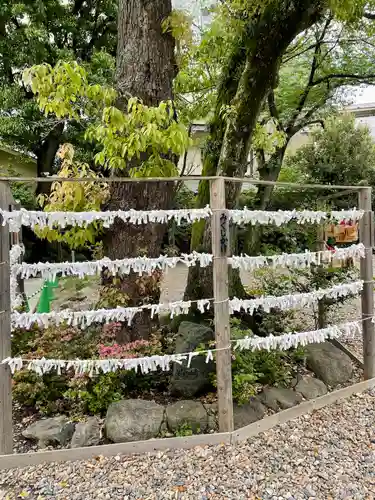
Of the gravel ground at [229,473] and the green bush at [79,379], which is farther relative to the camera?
the green bush at [79,379]

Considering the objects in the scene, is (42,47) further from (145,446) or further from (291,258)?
(145,446)

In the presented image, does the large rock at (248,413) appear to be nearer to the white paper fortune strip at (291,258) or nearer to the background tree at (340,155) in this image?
the white paper fortune strip at (291,258)

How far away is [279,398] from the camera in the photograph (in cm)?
293

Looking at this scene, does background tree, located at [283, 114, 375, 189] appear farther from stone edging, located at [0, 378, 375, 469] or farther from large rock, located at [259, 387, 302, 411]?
stone edging, located at [0, 378, 375, 469]

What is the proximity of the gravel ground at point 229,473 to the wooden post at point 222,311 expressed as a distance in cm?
23

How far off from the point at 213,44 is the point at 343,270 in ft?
9.91

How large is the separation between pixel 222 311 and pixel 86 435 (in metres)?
1.14

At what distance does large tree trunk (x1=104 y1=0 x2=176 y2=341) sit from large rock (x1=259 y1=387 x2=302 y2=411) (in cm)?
115

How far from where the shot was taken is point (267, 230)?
9.58 m

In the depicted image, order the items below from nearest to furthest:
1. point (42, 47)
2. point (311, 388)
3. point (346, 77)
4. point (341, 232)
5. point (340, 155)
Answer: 1. point (311, 388)
2. point (341, 232)
3. point (42, 47)
4. point (346, 77)
5. point (340, 155)

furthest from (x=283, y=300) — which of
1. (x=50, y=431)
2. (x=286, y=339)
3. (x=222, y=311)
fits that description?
(x=50, y=431)

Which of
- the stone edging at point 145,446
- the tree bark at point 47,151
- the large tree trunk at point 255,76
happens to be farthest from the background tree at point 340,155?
the stone edging at point 145,446

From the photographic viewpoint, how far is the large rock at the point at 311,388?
3025 millimetres

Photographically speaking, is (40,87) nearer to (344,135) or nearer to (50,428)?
(50,428)
